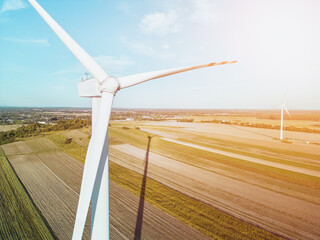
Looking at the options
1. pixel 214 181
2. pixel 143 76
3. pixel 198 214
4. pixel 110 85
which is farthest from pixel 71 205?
pixel 214 181

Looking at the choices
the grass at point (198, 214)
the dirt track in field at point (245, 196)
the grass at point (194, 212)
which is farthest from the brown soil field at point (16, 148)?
the grass at point (198, 214)

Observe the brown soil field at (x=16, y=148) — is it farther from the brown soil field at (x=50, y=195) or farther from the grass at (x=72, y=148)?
the brown soil field at (x=50, y=195)

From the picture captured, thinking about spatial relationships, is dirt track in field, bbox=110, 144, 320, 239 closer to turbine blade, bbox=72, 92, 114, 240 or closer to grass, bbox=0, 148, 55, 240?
grass, bbox=0, 148, 55, 240

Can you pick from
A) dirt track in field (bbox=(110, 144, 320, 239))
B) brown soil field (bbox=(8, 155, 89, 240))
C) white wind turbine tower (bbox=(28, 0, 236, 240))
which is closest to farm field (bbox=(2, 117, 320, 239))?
dirt track in field (bbox=(110, 144, 320, 239))

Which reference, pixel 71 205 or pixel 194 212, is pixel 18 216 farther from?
pixel 194 212

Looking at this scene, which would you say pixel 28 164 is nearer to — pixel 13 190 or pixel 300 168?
pixel 13 190
